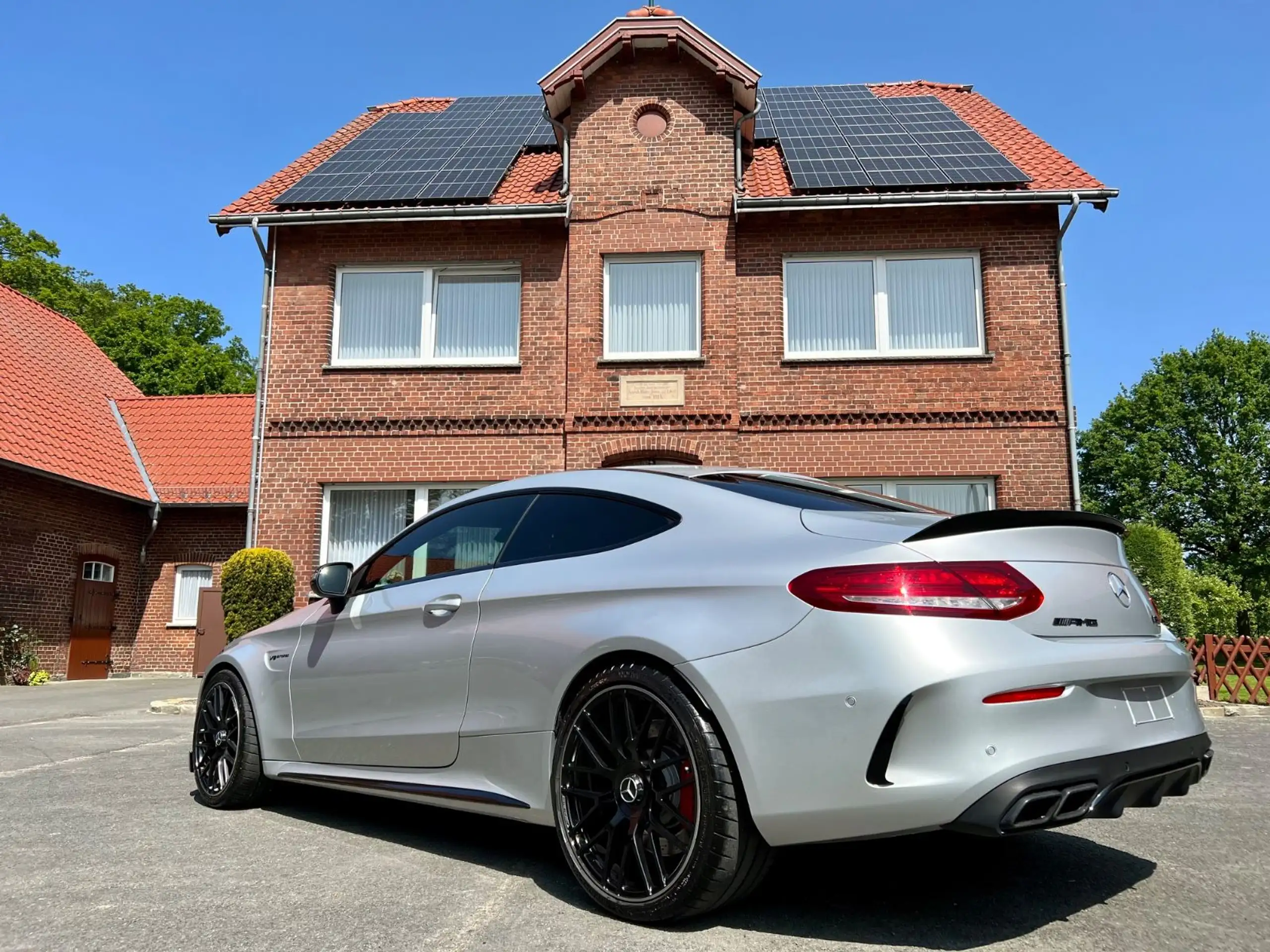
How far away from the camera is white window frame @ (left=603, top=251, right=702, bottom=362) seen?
13578 millimetres

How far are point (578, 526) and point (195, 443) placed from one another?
18642 millimetres

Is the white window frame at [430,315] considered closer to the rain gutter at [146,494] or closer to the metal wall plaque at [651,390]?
the metal wall plaque at [651,390]

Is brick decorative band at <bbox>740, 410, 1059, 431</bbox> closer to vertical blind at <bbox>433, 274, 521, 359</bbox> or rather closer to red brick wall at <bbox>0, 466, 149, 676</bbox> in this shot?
vertical blind at <bbox>433, 274, 521, 359</bbox>

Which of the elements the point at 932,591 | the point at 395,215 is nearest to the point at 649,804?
the point at 932,591

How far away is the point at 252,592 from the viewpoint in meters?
12.8

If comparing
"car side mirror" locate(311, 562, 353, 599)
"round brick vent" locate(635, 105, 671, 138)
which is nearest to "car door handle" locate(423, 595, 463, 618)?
"car side mirror" locate(311, 562, 353, 599)

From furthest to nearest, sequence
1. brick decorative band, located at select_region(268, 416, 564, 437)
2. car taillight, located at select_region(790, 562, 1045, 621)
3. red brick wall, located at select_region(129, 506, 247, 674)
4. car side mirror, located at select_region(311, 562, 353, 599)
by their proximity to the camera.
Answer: red brick wall, located at select_region(129, 506, 247, 674), brick decorative band, located at select_region(268, 416, 564, 437), car side mirror, located at select_region(311, 562, 353, 599), car taillight, located at select_region(790, 562, 1045, 621)

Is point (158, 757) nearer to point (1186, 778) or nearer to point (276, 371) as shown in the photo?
point (1186, 778)

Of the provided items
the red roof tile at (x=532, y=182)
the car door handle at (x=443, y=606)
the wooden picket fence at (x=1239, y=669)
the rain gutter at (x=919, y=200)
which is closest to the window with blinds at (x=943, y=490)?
the wooden picket fence at (x=1239, y=669)

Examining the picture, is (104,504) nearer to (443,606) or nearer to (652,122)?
(652,122)

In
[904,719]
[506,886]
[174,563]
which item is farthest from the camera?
[174,563]

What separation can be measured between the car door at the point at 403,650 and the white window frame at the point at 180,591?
51.7 ft

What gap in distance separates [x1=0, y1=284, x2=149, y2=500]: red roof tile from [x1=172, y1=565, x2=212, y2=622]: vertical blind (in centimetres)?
165

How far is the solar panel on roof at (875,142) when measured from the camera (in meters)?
13.5
